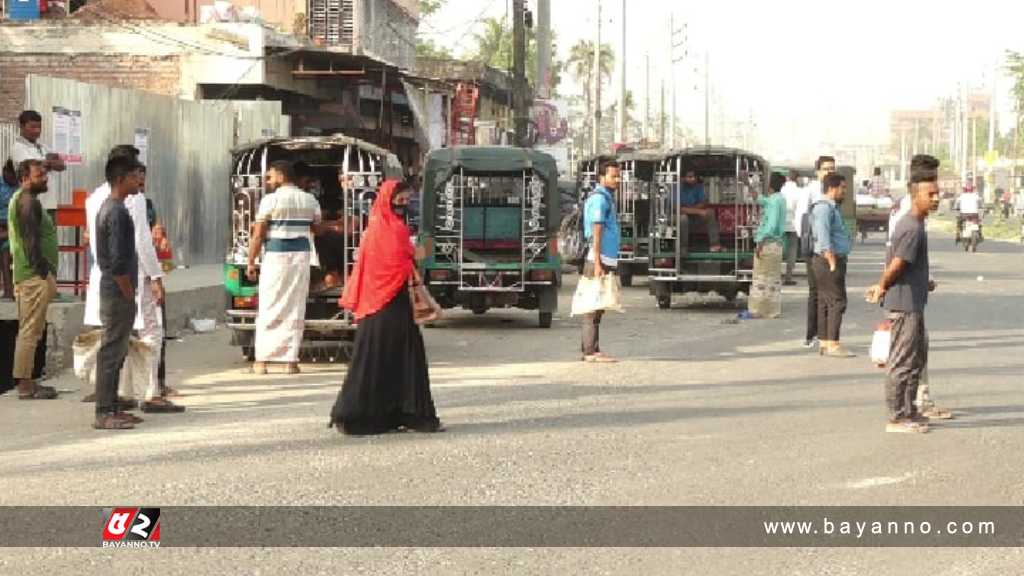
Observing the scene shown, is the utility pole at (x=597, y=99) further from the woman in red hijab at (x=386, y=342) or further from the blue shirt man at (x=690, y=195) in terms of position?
the woman in red hijab at (x=386, y=342)

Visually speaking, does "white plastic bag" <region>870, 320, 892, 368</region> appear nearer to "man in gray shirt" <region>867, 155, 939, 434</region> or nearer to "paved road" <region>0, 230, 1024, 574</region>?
"man in gray shirt" <region>867, 155, 939, 434</region>

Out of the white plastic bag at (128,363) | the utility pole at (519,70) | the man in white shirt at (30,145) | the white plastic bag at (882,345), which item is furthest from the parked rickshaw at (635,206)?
the white plastic bag at (882,345)

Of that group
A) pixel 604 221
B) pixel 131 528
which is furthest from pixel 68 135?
pixel 131 528

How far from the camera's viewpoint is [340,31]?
1629 inches

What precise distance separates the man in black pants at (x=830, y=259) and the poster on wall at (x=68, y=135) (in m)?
9.28

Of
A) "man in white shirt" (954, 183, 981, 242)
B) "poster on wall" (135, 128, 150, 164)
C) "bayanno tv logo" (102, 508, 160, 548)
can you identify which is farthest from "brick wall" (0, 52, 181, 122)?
"bayanno tv logo" (102, 508, 160, 548)

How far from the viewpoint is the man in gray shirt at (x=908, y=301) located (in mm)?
11461

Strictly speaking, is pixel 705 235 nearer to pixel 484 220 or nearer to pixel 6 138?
pixel 484 220

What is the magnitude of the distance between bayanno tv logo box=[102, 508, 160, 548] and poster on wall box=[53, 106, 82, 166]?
12632mm

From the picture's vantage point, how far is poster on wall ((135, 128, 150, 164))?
24.2m

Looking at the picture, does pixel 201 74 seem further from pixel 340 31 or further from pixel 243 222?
pixel 243 222

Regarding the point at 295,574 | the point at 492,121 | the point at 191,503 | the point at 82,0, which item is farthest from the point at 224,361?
the point at 492,121

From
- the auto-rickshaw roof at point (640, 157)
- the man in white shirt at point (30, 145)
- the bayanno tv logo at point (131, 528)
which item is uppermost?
the auto-rickshaw roof at point (640, 157)

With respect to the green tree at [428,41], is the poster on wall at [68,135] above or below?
below
